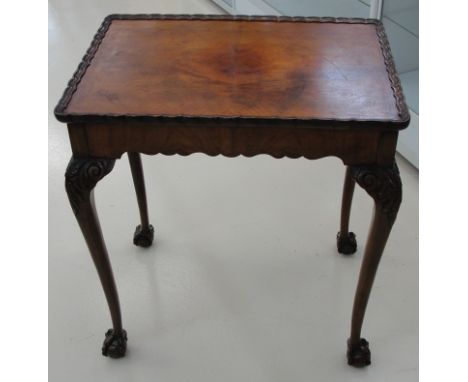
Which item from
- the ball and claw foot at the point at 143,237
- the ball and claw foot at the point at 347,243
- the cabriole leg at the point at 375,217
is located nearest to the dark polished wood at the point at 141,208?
the ball and claw foot at the point at 143,237

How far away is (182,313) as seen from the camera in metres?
1.59

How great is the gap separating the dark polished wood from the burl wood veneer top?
0.39m

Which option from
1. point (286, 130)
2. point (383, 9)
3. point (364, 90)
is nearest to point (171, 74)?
point (286, 130)

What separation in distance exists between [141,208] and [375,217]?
31.1 inches

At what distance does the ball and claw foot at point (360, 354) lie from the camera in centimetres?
142

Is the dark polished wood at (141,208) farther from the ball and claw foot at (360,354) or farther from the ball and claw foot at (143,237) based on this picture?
the ball and claw foot at (360,354)

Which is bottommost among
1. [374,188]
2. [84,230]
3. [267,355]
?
[267,355]

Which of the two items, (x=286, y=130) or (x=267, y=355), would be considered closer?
(x=286, y=130)

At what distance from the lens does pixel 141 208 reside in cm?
172

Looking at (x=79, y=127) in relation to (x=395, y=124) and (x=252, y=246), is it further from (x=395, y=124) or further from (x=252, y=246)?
(x=252, y=246)

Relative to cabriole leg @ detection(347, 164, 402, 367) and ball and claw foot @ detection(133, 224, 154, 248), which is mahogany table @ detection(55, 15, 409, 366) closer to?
cabriole leg @ detection(347, 164, 402, 367)

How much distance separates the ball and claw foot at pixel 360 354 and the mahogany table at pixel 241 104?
0.20 feet

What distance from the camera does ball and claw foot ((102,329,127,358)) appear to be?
1467 millimetres

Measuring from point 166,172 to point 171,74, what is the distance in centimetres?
94
